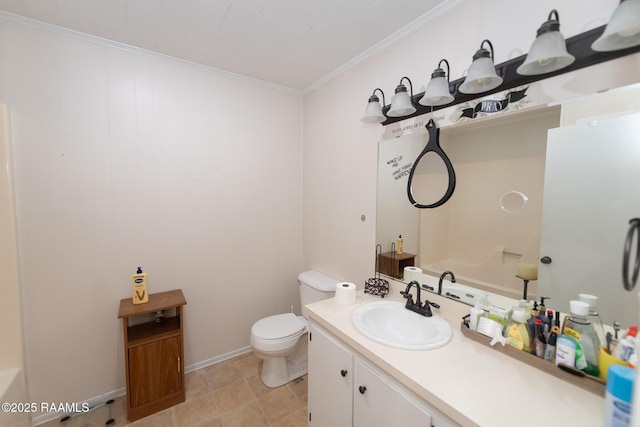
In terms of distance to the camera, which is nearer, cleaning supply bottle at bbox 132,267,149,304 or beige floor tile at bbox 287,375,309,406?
cleaning supply bottle at bbox 132,267,149,304

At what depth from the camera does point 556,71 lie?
103cm

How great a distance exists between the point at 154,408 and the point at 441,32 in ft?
9.52

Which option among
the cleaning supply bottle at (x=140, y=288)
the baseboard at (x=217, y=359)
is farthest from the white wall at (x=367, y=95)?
the cleaning supply bottle at (x=140, y=288)

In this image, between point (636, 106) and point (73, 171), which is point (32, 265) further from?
point (636, 106)

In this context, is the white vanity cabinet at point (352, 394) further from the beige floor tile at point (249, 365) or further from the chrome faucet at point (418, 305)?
the beige floor tile at point (249, 365)

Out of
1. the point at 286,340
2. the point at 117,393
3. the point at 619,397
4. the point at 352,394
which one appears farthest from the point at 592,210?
the point at 117,393

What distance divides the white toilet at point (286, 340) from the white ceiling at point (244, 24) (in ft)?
5.71

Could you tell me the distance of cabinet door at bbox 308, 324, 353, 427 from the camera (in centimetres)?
123

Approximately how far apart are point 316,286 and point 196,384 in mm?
1190

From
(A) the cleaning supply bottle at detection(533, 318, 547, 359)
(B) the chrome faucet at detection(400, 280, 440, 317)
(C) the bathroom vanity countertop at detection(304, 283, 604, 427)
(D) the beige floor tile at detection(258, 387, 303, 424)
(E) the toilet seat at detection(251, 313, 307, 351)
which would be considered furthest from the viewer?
(E) the toilet seat at detection(251, 313, 307, 351)

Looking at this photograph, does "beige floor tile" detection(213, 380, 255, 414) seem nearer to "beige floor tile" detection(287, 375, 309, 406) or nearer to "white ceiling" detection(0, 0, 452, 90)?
"beige floor tile" detection(287, 375, 309, 406)

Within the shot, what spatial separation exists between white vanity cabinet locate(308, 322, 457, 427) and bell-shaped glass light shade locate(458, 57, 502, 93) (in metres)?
1.29

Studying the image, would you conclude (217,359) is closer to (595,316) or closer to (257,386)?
(257,386)

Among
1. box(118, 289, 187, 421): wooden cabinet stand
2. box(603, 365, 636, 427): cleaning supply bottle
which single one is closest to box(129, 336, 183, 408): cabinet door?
box(118, 289, 187, 421): wooden cabinet stand
